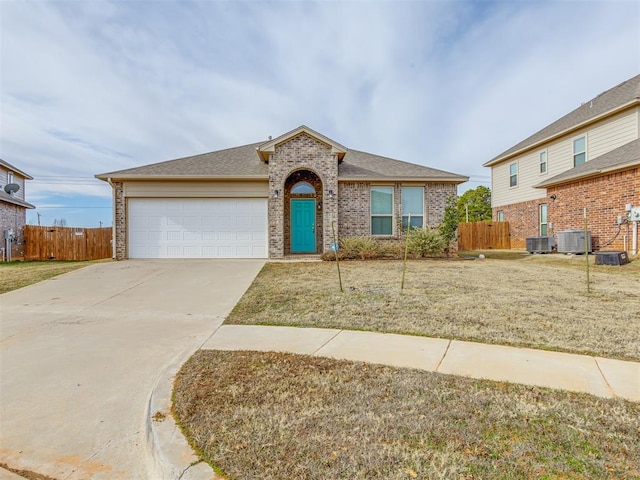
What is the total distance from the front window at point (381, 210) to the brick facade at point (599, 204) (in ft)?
26.4

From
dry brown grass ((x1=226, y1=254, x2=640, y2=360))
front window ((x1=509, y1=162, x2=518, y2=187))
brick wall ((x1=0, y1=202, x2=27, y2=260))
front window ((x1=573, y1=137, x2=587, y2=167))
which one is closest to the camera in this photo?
dry brown grass ((x1=226, y1=254, x2=640, y2=360))

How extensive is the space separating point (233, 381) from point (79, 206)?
51.7 m

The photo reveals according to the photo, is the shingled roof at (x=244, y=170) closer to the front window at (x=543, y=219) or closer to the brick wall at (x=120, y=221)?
the brick wall at (x=120, y=221)

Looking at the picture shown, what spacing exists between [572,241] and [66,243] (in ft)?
74.3

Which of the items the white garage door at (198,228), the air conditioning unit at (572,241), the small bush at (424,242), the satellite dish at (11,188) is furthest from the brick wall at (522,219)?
the satellite dish at (11,188)

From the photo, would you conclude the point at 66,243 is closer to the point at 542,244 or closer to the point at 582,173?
the point at 542,244

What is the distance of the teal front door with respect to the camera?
14.7m

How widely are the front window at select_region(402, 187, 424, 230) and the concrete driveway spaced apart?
8199 mm

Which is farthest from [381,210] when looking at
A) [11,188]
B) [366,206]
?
[11,188]

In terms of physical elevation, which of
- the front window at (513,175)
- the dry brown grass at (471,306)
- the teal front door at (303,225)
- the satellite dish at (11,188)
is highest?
the front window at (513,175)

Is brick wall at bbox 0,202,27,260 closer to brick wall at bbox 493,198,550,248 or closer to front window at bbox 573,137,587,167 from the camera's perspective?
brick wall at bbox 493,198,550,248

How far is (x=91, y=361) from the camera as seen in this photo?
3.91 meters

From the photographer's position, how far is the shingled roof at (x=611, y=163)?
12763 millimetres

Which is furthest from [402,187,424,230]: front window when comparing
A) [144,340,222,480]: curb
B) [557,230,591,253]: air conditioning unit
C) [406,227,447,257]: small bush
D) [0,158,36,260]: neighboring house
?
[0,158,36,260]: neighboring house
